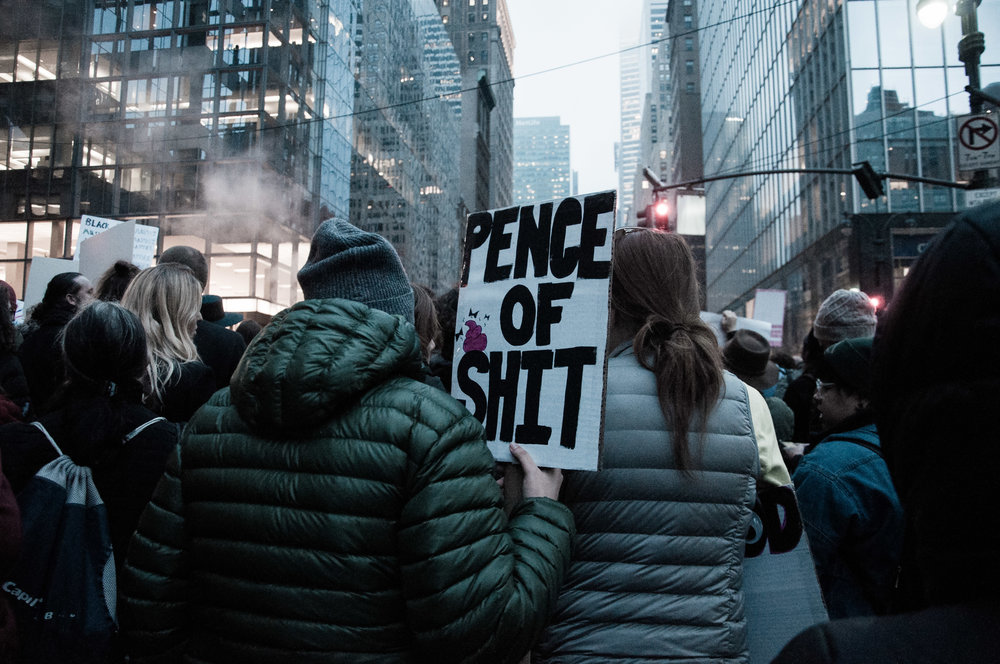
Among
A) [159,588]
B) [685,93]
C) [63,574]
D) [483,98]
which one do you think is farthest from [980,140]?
[483,98]

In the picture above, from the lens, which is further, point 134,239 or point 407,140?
point 407,140

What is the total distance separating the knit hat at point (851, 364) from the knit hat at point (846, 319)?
1.30 m

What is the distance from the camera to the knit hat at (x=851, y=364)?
256 cm

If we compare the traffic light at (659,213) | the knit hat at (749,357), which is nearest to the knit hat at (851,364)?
the knit hat at (749,357)

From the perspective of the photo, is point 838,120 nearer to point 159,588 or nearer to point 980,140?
point 980,140

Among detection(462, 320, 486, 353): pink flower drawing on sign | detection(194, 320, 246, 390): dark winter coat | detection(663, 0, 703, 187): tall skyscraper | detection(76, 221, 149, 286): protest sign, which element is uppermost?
detection(663, 0, 703, 187): tall skyscraper

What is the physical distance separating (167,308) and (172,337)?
0.16 metres

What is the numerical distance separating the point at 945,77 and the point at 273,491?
28.8 metres

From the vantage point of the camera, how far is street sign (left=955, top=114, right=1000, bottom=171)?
922 cm

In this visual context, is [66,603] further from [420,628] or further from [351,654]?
[420,628]

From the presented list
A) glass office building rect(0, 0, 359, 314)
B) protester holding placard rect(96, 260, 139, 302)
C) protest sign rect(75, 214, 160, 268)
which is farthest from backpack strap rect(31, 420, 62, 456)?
glass office building rect(0, 0, 359, 314)

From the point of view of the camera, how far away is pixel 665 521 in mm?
1906

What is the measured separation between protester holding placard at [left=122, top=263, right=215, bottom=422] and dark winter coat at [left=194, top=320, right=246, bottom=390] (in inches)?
16.4

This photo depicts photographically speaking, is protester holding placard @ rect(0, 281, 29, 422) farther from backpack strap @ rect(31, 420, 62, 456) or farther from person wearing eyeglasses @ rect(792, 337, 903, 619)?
person wearing eyeglasses @ rect(792, 337, 903, 619)
